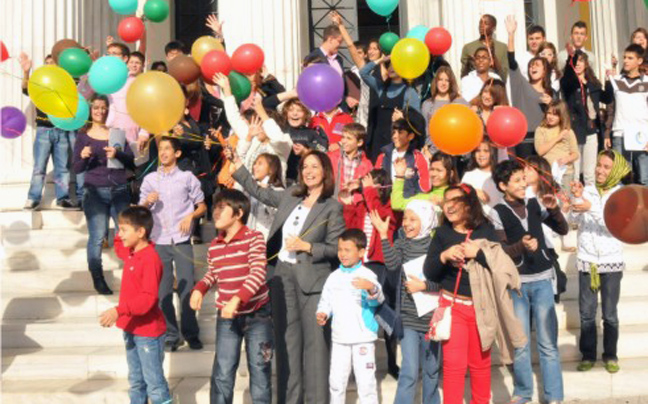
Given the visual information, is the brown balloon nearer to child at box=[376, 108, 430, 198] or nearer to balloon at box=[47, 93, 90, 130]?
balloon at box=[47, 93, 90, 130]

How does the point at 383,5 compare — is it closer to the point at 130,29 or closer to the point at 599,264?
the point at 130,29

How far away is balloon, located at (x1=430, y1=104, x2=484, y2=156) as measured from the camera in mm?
6547

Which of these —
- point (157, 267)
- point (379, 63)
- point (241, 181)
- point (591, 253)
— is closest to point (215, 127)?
point (379, 63)

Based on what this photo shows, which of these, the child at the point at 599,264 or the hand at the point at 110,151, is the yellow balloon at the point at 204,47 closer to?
the hand at the point at 110,151

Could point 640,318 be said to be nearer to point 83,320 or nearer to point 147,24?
point 83,320

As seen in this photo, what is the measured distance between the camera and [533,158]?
730cm

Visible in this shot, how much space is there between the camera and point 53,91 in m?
7.13

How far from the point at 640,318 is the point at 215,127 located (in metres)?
4.74

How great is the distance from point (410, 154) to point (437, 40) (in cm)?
175

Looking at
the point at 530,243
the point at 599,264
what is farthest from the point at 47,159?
the point at 599,264

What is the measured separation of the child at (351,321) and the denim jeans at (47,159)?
4821 millimetres

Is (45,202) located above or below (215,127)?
below

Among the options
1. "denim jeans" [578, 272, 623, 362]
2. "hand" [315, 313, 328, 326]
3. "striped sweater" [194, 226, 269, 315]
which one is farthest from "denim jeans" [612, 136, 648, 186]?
"striped sweater" [194, 226, 269, 315]

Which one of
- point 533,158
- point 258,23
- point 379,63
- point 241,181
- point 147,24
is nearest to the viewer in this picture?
point 241,181
